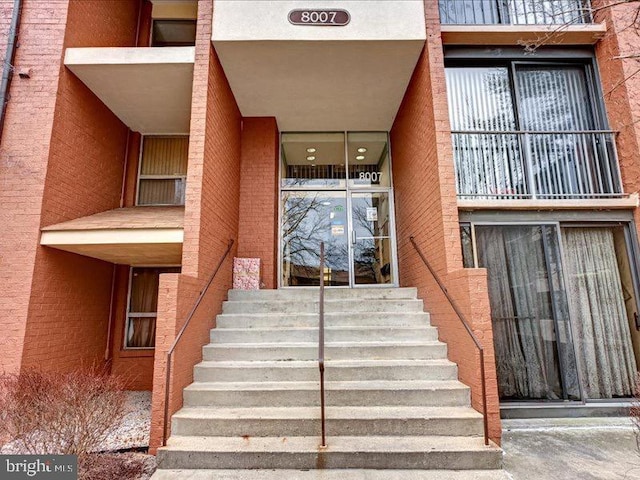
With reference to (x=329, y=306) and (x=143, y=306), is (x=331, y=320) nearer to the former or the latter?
(x=329, y=306)

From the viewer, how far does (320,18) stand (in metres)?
5.04

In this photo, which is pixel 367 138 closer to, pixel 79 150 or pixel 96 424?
pixel 79 150

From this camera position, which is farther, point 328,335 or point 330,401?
point 328,335

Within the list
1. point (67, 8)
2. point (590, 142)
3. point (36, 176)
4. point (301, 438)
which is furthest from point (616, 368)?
point (67, 8)

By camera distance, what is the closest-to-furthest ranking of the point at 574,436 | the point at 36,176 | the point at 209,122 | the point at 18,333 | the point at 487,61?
the point at 574,436
the point at 18,333
the point at 36,176
the point at 209,122
the point at 487,61

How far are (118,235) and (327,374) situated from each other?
3271mm

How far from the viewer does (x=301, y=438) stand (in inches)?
135

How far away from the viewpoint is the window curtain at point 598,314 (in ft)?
15.3

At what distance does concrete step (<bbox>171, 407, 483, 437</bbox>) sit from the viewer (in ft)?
11.3

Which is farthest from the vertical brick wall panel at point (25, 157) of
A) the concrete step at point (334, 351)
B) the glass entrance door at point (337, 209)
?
the glass entrance door at point (337, 209)

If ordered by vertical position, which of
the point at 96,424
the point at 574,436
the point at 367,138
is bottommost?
the point at 574,436

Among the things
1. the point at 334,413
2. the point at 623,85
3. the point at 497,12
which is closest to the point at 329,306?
the point at 334,413

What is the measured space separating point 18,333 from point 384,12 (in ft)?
20.9

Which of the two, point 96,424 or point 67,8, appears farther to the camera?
point 67,8
